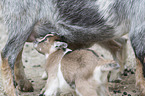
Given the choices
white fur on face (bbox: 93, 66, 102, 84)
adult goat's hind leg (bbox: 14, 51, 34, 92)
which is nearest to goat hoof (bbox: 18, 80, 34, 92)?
adult goat's hind leg (bbox: 14, 51, 34, 92)

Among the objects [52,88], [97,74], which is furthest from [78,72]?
[52,88]

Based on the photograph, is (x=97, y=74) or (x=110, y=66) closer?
(x=110, y=66)

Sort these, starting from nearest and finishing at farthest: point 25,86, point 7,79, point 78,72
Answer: point 78,72, point 7,79, point 25,86

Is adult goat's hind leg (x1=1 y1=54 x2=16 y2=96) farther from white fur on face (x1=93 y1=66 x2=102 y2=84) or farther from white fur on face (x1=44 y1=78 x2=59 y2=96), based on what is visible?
white fur on face (x1=93 y1=66 x2=102 y2=84)

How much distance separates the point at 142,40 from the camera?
380cm

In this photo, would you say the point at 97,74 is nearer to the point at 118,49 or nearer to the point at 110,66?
the point at 110,66

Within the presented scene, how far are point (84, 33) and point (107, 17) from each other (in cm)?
43

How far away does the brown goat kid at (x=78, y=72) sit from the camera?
3244 millimetres

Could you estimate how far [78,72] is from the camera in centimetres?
335

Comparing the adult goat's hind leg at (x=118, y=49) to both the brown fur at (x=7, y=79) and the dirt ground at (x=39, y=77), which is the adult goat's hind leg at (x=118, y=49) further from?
the brown fur at (x=7, y=79)

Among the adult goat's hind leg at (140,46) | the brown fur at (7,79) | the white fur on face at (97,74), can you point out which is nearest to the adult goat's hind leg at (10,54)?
the brown fur at (7,79)

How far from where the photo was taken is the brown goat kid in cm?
324

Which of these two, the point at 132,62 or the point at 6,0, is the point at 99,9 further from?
the point at 132,62

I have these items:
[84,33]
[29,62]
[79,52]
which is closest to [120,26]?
[84,33]
